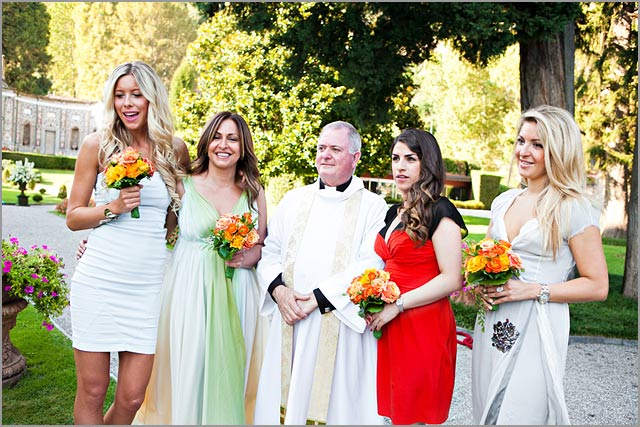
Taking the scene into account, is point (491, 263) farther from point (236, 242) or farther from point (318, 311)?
point (236, 242)

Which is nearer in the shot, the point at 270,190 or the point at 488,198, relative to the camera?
the point at 270,190

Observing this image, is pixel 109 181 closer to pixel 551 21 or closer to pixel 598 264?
pixel 598 264

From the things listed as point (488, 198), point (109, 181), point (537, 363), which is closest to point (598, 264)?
point (537, 363)

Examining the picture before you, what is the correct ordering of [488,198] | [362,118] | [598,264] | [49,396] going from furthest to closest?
[488,198], [362,118], [49,396], [598,264]

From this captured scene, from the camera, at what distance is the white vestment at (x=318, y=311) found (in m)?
4.04

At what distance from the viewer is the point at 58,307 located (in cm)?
601

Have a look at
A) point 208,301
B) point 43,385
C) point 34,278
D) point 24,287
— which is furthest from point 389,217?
point 43,385

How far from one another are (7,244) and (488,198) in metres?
32.9

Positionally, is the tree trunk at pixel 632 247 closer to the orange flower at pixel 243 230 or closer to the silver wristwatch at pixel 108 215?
the orange flower at pixel 243 230

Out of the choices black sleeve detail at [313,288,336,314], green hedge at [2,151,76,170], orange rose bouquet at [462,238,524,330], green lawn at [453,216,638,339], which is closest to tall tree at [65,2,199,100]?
green hedge at [2,151,76,170]

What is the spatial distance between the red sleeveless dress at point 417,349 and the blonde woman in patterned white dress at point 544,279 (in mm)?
283

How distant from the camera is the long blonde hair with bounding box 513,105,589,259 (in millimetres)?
3377

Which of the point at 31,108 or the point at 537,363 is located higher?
the point at 31,108

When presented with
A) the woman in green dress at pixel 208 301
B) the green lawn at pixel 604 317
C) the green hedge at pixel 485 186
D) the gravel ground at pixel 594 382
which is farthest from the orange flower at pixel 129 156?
the green hedge at pixel 485 186
